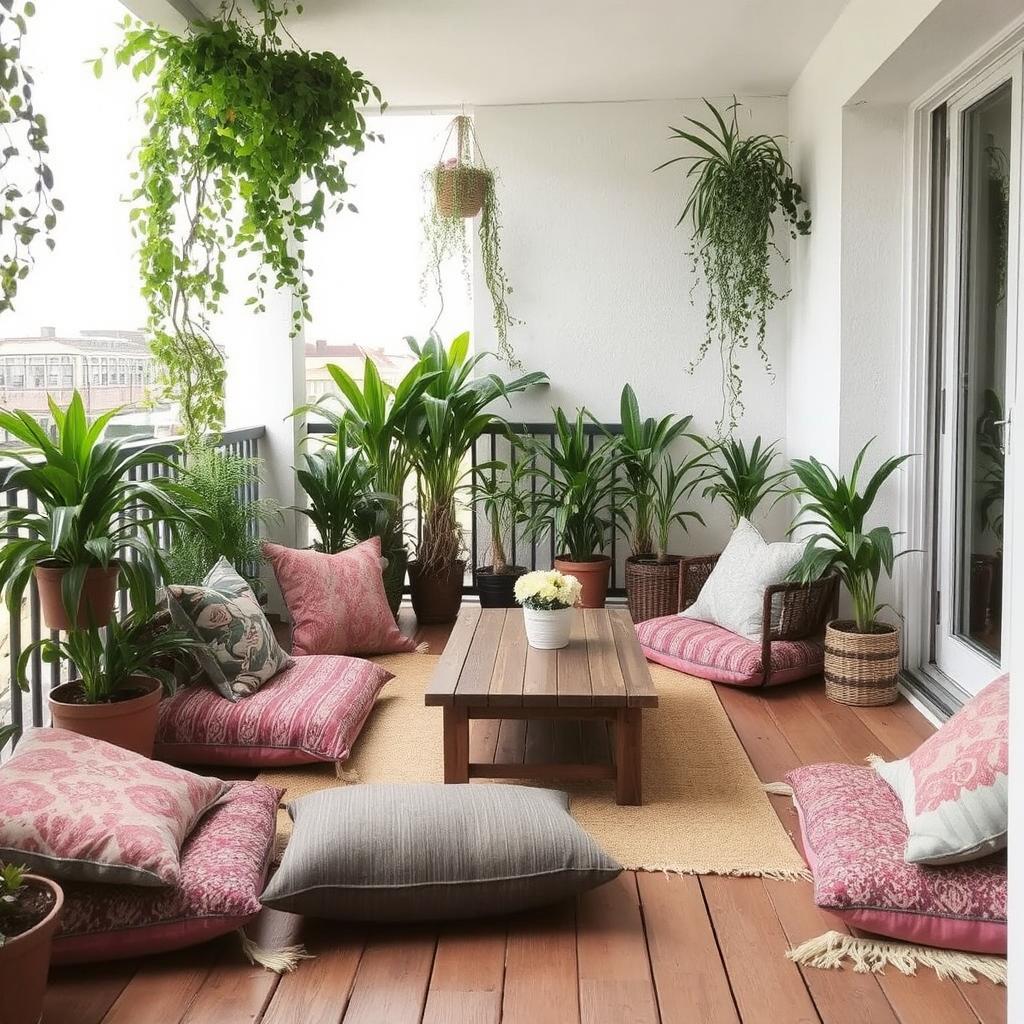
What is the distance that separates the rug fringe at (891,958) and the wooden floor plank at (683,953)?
0.18 m

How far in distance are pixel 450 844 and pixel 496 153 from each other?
4.12m

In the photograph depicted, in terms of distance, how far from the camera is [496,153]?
5578 millimetres

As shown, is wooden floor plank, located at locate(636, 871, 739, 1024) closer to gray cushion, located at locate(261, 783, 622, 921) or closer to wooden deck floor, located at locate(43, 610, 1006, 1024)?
wooden deck floor, located at locate(43, 610, 1006, 1024)

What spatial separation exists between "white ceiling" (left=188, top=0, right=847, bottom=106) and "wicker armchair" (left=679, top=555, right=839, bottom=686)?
219cm

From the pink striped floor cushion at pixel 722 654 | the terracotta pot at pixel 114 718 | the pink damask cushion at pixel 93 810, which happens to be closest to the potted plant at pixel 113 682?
the terracotta pot at pixel 114 718

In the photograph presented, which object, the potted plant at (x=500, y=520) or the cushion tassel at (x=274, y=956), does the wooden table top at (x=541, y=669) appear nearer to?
the cushion tassel at (x=274, y=956)

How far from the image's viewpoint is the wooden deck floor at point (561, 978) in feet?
6.64

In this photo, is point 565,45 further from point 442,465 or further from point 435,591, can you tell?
point 435,591

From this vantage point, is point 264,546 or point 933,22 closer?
point 933,22

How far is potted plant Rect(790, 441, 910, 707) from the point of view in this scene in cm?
390

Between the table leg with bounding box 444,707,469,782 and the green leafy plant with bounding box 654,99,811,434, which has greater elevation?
the green leafy plant with bounding box 654,99,811,434

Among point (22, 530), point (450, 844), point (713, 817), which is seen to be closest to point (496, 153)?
point (22, 530)

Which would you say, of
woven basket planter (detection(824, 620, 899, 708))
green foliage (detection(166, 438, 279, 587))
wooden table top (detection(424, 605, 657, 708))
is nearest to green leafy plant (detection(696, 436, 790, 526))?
woven basket planter (detection(824, 620, 899, 708))

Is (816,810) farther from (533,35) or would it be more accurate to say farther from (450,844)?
(533,35)
